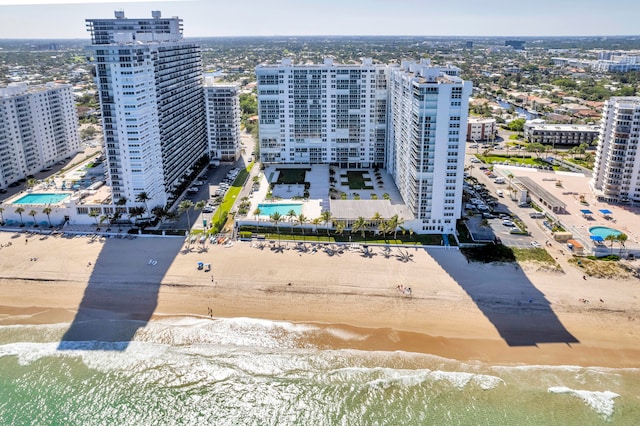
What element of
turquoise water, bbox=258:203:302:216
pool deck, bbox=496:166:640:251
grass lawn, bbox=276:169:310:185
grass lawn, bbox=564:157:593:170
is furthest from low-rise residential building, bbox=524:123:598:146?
turquoise water, bbox=258:203:302:216

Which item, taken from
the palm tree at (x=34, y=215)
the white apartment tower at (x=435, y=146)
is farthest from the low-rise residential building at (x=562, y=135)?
the palm tree at (x=34, y=215)

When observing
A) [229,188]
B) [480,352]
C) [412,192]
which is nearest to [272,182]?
[229,188]

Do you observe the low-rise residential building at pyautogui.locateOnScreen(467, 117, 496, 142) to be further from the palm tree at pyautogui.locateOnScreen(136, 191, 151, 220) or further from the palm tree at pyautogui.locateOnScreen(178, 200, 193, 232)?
the palm tree at pyautogui.locateOnScreen(136, 191, 151, 220)

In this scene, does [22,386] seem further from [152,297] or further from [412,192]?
[412,192]

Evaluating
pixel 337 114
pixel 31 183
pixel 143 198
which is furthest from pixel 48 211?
pixel 337 114

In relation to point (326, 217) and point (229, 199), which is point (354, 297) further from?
point (229, 199)

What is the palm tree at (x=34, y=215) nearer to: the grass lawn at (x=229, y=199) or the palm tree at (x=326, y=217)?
the grass lawn at (x=229, y=199)

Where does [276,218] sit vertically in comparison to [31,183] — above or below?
below
